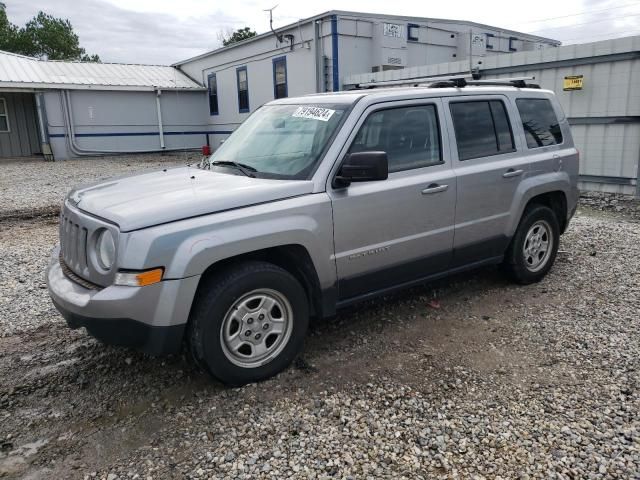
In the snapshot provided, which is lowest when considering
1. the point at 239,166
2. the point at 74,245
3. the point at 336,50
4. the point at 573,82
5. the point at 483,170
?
the point at 74,245

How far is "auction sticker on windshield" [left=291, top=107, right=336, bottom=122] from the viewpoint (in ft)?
13.3

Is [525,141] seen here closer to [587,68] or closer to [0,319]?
[0,319]

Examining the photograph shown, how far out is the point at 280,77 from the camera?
19.3m

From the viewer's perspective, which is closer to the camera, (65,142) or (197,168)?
(197,168)

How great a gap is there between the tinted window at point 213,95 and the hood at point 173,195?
2175 centimetres

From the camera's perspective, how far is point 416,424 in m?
3.11

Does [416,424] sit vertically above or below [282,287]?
below

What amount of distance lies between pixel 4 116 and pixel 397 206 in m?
24.5

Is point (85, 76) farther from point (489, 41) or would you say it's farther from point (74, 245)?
point (74, 245)

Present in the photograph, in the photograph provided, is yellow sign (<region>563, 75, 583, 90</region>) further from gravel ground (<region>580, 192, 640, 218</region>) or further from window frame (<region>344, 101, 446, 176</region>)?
window frame (<region>344, 101, 446, 176</region>)

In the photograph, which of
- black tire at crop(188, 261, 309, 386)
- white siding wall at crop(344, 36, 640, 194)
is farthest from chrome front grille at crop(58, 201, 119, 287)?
white siding wall at crop(344, 36, 640, 194)

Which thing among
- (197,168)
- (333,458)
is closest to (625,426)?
(333,458)

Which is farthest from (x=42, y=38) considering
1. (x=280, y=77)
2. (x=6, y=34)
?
(x=280, y=77)

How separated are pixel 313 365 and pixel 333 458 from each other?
1056mm
